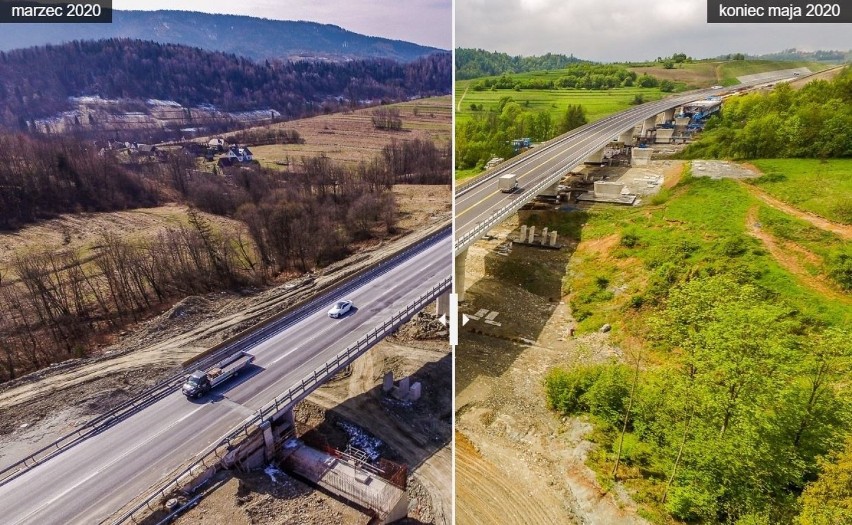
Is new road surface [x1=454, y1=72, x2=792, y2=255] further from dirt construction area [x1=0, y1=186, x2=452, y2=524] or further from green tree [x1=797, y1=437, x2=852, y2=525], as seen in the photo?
green tree [x1=797, y1=437, x2=852, y2=525]

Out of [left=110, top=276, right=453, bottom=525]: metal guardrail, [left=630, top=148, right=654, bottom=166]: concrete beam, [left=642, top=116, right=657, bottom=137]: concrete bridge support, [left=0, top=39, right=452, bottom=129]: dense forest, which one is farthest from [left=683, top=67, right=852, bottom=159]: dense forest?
[left=110, top=276, right=453, bottom=525]: metal guardrail

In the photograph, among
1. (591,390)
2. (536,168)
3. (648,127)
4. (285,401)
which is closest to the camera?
(285,401)

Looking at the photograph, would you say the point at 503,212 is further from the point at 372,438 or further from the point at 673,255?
the point at 372,438

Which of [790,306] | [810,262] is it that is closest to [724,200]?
[810,262]

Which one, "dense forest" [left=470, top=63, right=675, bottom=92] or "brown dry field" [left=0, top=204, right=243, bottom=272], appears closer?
"brown dry field" [left=0, top=204, right=243, bottom=272]

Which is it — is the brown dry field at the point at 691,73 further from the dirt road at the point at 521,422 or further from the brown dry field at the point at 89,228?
the brown dry field at the point at 89,228

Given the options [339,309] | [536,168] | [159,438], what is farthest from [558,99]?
[159,438]

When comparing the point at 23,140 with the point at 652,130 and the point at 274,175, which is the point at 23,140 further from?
the point at 652,130
